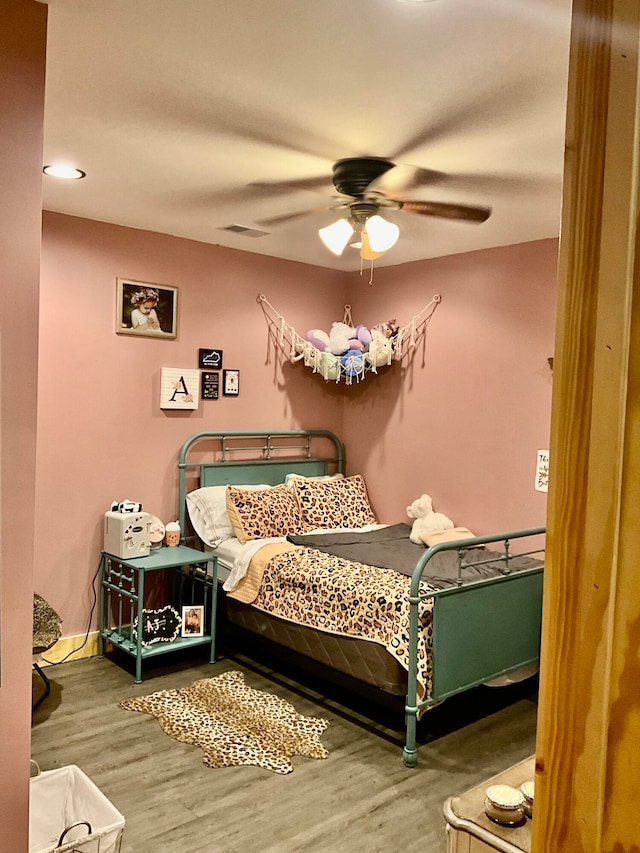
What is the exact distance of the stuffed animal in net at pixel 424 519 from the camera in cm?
424

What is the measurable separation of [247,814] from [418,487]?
2569 mm

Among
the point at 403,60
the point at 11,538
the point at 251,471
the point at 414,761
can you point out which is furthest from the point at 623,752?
the point at 251,471

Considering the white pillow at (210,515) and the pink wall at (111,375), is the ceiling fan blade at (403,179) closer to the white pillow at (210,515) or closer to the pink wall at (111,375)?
the pink wall at (111,375)

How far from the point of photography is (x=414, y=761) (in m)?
2.97

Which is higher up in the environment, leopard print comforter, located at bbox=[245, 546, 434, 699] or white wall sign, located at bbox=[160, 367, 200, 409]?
white wall sign, located at bbox=[160, 367, 200, 409]

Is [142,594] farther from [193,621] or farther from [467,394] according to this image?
[467,394]

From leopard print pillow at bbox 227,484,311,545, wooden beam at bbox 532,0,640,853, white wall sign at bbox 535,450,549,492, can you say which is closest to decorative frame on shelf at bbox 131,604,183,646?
leopard print pillow at bbox 227,484,311,545

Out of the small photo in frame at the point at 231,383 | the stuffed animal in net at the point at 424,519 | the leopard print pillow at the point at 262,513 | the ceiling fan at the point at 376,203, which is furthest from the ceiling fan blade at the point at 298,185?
the stuffed animal in net at the point at 424,519

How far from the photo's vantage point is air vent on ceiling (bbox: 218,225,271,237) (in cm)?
402

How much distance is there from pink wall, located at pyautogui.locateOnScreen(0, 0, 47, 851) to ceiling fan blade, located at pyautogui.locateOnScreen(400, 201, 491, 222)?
1.62m

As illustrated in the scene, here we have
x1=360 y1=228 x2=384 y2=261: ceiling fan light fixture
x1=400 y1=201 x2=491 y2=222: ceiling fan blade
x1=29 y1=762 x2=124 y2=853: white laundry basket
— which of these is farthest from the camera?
x1=360 y1=228 x2=384 y2=261: ceiling fan light fixture

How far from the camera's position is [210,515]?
167 inches

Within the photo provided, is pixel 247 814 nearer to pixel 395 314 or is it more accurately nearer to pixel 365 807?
pixel 365 807

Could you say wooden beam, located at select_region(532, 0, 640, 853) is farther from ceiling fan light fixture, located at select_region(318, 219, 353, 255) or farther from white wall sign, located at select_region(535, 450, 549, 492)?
white wall sign, located at select_region(535, 450, 549, 492)
